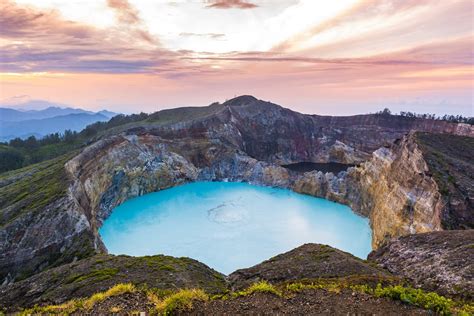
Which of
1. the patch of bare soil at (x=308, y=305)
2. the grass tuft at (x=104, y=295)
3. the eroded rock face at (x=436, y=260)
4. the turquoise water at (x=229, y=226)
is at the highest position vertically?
the patch of bare soil at (x=308, y=305)

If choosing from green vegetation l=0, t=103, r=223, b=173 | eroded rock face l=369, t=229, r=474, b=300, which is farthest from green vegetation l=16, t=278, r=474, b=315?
green vegetation l=0, t=103, r=223, b=173

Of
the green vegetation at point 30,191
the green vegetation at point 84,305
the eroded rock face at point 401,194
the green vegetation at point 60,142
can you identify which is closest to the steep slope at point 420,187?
the eroded rock face at point 401,194

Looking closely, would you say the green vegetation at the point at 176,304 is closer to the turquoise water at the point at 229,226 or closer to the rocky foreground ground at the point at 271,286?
the rocky foreground ground at the point at 271,286

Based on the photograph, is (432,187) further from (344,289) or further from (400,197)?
(344,289)

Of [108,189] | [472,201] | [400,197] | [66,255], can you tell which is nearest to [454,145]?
[400,197]

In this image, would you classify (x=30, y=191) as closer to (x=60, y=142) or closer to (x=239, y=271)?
(x=239, y=271)

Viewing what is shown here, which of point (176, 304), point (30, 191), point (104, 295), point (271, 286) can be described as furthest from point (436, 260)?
point (30, 191)
